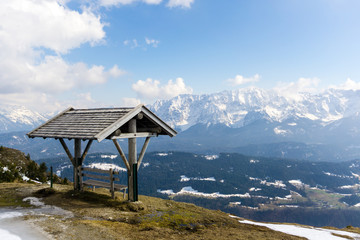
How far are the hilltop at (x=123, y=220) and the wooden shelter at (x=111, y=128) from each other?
1881mm

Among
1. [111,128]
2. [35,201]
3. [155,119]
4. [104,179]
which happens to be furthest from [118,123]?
[35,201]

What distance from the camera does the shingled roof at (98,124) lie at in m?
17.2

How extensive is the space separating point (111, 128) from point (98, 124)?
4.98ft

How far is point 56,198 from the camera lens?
19734 millimetres

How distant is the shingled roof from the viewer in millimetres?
17172

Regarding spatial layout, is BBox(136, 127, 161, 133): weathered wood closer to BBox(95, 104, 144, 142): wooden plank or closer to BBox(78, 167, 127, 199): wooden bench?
BBox(95, 104, 144, 142): wooden plank

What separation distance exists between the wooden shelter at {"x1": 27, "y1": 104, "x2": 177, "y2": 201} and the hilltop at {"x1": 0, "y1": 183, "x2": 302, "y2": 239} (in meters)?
1.88

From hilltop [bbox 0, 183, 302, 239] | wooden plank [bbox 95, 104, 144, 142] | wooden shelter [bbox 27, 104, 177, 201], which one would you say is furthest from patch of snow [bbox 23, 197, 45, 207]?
wooden plank [bbox 95, 104, 144, 142]

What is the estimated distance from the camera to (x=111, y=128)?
55.6ft

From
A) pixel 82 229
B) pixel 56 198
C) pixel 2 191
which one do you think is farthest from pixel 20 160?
pixel 82 229

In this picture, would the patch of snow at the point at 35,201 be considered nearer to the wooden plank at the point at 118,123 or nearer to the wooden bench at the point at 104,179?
the wooden bench at the point at 104,179

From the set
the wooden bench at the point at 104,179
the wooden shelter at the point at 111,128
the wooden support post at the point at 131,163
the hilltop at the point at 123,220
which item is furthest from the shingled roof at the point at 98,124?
the hilltop at the point at 123,220

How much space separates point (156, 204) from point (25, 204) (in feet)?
29.1

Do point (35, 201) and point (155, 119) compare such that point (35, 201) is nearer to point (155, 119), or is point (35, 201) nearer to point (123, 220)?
point (123, 220)
